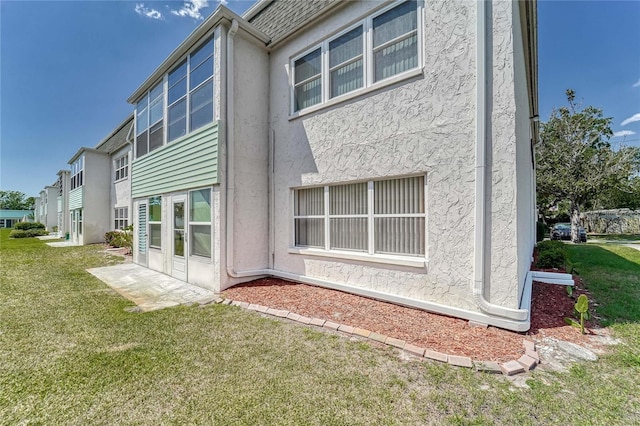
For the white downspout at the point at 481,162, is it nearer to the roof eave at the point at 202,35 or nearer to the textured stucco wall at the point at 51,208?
the roof eave at the point at 202,35

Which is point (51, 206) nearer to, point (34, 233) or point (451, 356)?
point (34, 233)

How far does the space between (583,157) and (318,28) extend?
85.9ft

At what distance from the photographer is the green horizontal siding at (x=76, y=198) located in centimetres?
2038

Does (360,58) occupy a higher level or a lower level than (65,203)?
higher

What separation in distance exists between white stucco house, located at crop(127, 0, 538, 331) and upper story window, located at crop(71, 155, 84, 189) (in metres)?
16.3

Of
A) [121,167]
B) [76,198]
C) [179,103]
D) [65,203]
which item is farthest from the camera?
[65,203]

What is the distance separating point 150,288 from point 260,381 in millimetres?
5975

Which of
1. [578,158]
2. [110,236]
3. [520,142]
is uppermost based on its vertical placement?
[578,158]

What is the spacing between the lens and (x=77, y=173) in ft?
71.2

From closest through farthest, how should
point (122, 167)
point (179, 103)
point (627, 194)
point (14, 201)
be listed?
point (179, 103) → point (122, 167) → point (627, 194) → point (14, 201)

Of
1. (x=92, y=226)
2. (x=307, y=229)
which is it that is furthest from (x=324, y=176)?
(x=92, y=226)

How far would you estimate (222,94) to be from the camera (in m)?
7.06

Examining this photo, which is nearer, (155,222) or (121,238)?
(155,222)

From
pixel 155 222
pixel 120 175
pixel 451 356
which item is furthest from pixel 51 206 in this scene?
pixel 451 356
